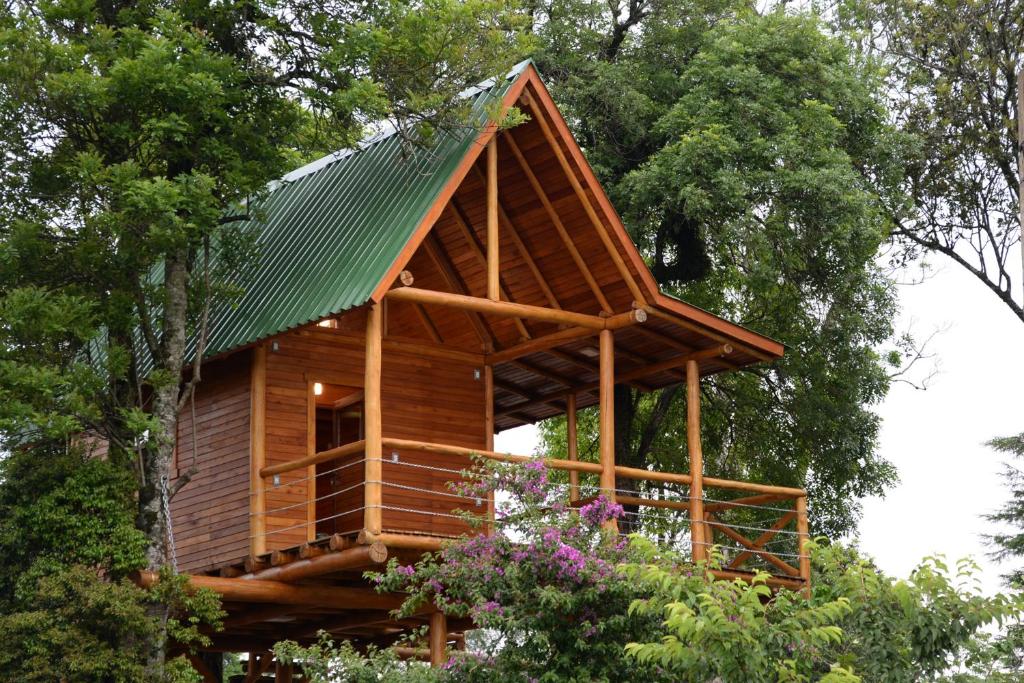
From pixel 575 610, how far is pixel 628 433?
11.9m

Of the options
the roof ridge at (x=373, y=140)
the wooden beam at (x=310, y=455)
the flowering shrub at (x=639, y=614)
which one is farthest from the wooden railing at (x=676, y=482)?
the roof ridge at (x=373, y=140)

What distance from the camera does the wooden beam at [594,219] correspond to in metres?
20.0

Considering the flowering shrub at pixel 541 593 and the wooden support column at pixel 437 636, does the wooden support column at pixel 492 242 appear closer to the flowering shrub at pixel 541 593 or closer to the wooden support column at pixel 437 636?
the flowering shrub at pixel 541 593

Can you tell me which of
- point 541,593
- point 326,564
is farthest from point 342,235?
point 541,593

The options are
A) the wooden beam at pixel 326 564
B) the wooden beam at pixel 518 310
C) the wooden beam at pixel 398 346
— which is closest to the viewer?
the wooden beam at pixel 326 564

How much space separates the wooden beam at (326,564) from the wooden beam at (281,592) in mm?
164

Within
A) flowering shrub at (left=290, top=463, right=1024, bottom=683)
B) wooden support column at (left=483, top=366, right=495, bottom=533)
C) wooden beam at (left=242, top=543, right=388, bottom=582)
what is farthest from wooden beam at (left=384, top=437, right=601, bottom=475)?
wooden support column at (left=483, top=366, right=495, bottom=533)

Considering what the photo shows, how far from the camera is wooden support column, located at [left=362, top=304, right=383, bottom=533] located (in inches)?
695

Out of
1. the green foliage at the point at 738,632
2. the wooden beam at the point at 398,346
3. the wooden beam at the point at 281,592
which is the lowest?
the green foliage at the point at 738,632

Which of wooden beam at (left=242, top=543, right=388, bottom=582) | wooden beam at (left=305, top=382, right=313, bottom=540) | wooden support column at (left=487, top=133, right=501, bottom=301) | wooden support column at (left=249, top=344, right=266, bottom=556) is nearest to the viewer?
wooden beam at (left=242, top=543, right=388, bottom=582)

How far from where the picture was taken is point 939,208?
32.7 meters

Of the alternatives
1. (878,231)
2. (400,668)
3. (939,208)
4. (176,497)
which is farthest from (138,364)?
(939,208)

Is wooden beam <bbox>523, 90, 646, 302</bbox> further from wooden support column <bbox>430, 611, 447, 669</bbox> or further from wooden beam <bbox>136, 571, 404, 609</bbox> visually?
wooden beam <bbox>136, 571, 404, 609</bbox>

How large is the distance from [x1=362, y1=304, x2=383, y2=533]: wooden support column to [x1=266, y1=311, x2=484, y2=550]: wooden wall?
1665 mm
